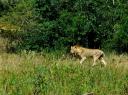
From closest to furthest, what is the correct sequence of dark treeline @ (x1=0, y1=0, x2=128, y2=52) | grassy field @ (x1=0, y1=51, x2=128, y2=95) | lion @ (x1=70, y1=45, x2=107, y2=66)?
grassy field @ (x1=0, y1=51, x2=128, y2=95)
lion @ (x1=70, y1=45, x2=107, y2=66)
dark treeline @ (x1=0, y1=0, x2=128, y2=52)

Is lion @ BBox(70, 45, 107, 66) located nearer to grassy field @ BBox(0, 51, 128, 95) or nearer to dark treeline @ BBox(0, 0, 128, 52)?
grassy field @ BBox(0, 51, 128, 95)

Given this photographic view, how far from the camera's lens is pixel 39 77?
9.55 metres

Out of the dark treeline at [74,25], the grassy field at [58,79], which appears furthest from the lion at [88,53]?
the dark treeline at [74,25]

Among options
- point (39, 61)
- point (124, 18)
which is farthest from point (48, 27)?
point (39, 61)

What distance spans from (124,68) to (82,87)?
3368 millimetres

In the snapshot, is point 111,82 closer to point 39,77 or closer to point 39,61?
point 39,77

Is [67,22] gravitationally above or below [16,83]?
below

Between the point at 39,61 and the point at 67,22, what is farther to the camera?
the point at 67,22

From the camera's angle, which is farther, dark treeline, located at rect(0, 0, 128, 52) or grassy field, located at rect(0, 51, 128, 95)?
dark treeline, located at rect(0, 0, 128, 52)

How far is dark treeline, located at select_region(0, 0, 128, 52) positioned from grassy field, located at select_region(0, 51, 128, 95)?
7.94 m

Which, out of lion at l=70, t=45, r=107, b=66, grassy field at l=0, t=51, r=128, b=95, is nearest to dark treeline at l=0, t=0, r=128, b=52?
lion at l=70, t=45, r=107, b=66

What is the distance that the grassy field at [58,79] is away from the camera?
9.64 metres

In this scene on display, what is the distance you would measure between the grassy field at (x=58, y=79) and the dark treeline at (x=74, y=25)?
794 cm

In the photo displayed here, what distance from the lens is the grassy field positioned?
9.64 metres
